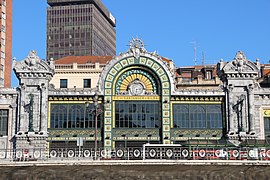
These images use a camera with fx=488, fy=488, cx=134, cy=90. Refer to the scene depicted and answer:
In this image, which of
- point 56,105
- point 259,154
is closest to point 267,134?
point 259,154

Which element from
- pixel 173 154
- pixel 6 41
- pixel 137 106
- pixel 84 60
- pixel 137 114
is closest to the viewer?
pixel 173 154

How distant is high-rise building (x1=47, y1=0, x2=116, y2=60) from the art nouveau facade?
9346 centimetres

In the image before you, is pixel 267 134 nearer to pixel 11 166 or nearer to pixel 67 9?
pixel 11 166

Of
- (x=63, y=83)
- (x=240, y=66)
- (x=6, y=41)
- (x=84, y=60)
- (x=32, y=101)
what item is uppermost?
(x=6, y=41)

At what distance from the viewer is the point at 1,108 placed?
→ 60781 mm

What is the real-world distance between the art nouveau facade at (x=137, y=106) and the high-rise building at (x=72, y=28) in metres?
93.5

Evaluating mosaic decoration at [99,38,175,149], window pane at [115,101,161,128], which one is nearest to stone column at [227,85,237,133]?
mosaic decoration at [99,38,175,149]

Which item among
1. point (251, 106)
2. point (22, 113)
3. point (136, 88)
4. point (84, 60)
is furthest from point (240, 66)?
point (84, 60)

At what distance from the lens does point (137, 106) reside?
61656 millimetres

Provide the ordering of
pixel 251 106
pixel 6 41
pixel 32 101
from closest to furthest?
pixel 32 101 < pixel 251 106 < pixel 6 41

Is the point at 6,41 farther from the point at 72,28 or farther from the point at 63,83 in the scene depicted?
the point at 72,28

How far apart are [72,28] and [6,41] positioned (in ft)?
→ 184

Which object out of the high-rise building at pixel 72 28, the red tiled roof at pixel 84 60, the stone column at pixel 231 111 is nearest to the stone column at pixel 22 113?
the stone column at pixel 231 111

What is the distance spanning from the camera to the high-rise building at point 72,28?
15575 centimetres
